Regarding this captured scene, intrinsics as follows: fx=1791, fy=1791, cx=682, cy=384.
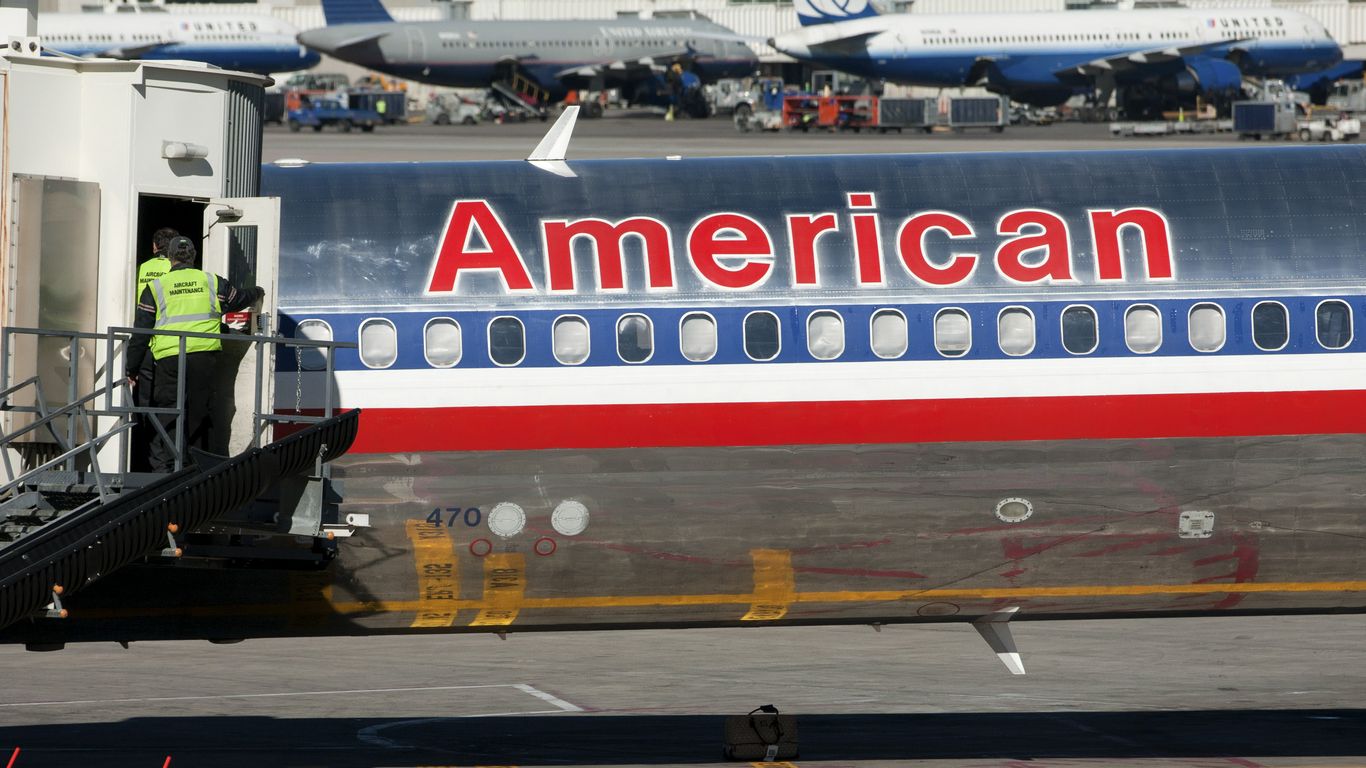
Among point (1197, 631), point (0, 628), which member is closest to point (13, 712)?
point (0, 628)

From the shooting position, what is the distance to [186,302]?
15.3m

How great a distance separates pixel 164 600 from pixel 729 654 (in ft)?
49.1

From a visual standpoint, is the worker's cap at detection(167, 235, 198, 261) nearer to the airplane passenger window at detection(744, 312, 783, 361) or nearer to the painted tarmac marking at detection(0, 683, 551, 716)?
the airplane passenger window at detection(744, 312, 783, 361)

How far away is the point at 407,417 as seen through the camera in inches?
692

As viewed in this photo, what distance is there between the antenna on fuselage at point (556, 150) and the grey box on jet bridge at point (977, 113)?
8476 cm

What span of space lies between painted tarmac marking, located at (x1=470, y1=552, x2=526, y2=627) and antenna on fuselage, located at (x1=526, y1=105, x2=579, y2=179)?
Answer: 405 cm

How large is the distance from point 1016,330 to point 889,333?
4.25 ft

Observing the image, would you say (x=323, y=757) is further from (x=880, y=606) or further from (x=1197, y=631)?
(x=1197, y=631)

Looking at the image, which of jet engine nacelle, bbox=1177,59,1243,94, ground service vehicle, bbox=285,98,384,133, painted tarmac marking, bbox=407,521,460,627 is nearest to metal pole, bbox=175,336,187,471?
painted tarmac marking, bbox=407,521,460,627

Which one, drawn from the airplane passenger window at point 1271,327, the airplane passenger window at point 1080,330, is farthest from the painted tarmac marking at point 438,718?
the airplane passenger window at point 1271,327

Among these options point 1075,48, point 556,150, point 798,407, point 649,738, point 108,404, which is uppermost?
point 1075,48

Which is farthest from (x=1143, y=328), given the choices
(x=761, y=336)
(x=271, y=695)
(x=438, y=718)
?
(x=271, y=695)

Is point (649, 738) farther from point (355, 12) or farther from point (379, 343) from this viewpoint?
point (355, 12)

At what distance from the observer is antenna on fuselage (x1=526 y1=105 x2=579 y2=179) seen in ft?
61.7
